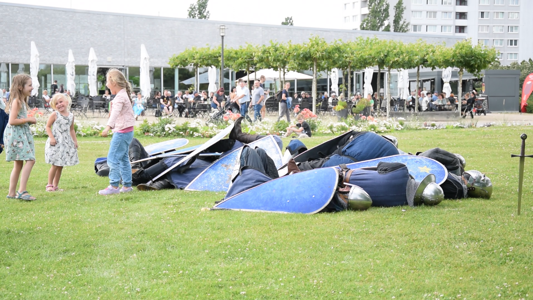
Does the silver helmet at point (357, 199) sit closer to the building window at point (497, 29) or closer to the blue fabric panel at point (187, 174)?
the blue fabric panel at point (187, 174)

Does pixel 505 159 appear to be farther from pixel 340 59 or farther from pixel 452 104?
pixel 452 104

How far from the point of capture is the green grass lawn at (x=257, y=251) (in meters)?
4.07

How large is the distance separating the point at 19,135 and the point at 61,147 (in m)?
0.70

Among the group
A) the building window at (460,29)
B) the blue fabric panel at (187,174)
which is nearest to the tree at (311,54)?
the blue fabric panel at (187,174)

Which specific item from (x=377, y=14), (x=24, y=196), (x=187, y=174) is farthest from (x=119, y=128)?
(x=377, y=14)

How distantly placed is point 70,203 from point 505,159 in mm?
8340

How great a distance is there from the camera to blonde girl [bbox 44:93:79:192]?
8117 mm

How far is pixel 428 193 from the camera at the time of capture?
6496 millimetres

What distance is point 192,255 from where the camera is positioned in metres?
4.84

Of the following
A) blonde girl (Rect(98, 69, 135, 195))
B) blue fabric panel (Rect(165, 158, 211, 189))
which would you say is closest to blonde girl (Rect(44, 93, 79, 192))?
blonde girl (Rect(98, 69, 135, 195))

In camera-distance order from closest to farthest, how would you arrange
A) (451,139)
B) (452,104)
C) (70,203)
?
(70,203)
(451,139)
(452,104)

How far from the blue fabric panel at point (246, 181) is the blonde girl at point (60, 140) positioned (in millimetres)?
2737

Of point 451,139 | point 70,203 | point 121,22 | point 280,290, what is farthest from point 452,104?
point 280,290

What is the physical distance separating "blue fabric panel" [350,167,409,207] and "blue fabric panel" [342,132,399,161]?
1099mm
